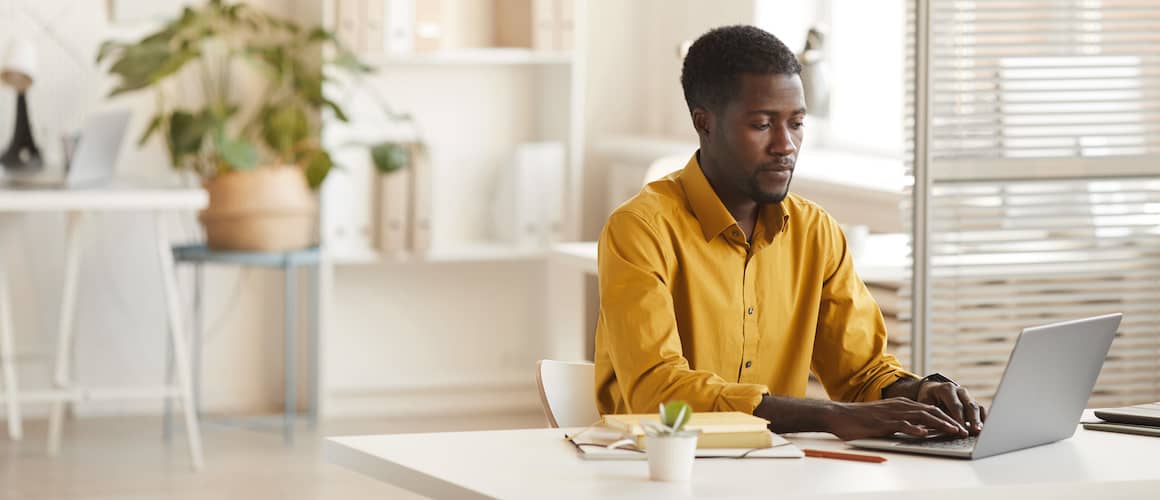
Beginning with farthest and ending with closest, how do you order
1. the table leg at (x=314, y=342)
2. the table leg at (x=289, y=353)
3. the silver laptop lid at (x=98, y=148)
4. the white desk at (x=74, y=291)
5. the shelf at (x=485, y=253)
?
the shelf at (x=485, y=253) → the table leg at (x=314, y=342) → the table leg at (x=289, y=353) → the silver laptop lid at (x=98, y=148) → the white desk at (x=74, y=291)

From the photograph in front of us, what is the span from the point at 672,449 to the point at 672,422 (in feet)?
0.15

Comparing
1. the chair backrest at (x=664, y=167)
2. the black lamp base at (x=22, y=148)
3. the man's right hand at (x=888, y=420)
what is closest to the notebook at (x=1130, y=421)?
the man's right hand at (x=888, y=420)

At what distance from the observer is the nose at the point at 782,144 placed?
2203 millimetres

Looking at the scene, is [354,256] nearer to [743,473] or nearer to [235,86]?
[235,86]

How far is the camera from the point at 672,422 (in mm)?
1743

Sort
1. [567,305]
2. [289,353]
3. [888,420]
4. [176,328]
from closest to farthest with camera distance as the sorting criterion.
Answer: [888,420] < [176,328] < [289,353] < [567,305]

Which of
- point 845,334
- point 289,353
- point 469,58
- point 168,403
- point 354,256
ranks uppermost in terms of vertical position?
point 469,58

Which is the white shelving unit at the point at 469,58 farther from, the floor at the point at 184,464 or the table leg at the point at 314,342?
the floor at the point at 184,464

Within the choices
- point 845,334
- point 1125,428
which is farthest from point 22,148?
point 1125,428

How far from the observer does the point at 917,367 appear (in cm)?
324

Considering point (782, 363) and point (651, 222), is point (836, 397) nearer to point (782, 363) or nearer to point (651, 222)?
point (782, 363)

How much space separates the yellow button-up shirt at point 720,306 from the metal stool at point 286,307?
290 cm

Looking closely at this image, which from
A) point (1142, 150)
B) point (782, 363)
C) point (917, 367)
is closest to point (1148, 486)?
point (782, 363)

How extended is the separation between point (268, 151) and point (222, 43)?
377 millimetres
